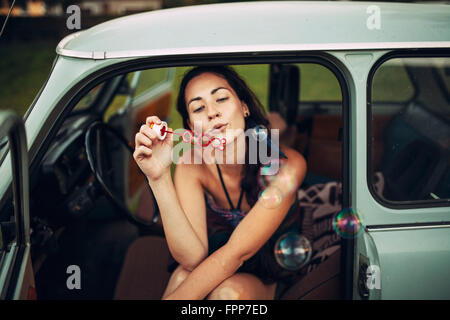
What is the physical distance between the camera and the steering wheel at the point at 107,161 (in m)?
2.00

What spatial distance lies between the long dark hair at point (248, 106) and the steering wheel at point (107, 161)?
1.50 feet

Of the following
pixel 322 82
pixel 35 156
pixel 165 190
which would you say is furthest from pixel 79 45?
pixel 322 82

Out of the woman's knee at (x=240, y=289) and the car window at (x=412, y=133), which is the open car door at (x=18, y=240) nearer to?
the woman's knee at (x=240, y=289)

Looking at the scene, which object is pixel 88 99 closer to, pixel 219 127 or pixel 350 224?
pixel 219 127

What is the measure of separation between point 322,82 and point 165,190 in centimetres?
175

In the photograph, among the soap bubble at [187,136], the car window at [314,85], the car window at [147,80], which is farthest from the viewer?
the car window at [147,80]

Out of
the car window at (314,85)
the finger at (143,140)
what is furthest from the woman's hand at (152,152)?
the car window at (314,85)

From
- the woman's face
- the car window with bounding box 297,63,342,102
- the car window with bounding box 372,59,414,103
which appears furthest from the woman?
the car window with bounding box 297,63,342,102

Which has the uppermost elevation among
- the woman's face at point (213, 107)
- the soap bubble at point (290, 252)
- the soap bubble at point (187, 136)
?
the woman's face at point (213, 107)

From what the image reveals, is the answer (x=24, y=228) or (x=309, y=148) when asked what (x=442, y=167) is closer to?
(x=309, y=148)

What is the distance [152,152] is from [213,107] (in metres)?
0.33

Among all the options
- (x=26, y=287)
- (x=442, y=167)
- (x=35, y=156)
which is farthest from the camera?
(x=442, y=167)

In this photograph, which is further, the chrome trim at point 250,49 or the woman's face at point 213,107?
the woman's face at point 213,107
